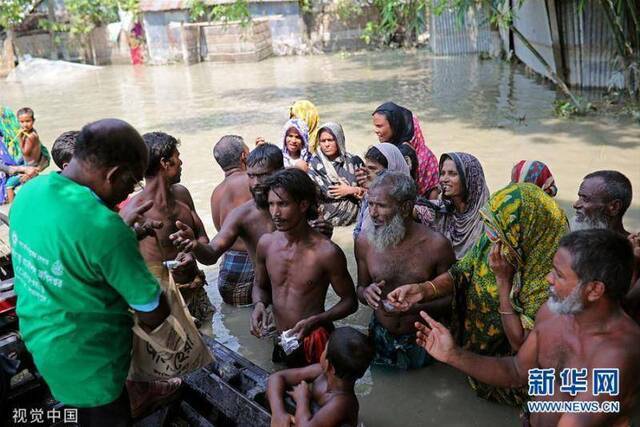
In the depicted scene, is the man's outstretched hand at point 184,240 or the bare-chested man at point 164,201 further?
the bare-chested man at point 164,201

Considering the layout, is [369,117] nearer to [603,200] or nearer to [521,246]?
[603,200]

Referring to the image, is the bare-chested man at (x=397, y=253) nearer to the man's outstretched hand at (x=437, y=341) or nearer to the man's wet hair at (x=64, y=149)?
the man's outstretched hand at (x=437, y=341)

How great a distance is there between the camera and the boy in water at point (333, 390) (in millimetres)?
2678

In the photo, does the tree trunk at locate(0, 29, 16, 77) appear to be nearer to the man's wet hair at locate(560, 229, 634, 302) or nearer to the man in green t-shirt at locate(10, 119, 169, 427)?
the man in green t-shirt at locate(10, 119, 169, 427)

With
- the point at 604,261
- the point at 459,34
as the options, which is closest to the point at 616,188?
the point at 604,261

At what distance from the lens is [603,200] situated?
10.6 feet

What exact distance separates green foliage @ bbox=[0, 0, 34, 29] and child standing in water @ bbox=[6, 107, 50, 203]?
1950 centimetres

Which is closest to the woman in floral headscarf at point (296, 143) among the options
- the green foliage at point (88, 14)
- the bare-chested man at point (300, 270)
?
the bare-chested man at point (300, 270)

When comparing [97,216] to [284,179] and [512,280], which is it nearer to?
[284,179]

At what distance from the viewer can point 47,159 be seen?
7973 mm

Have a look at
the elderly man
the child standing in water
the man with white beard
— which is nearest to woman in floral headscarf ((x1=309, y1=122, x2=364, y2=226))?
the elderly man

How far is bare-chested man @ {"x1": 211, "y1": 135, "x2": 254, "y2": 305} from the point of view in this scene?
15.1ft

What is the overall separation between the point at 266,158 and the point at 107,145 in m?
2.13

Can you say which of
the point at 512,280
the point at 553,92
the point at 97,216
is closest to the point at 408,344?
the point at 512,280
